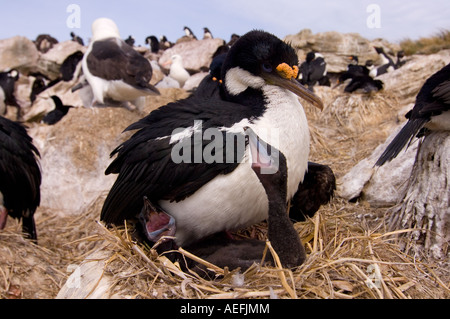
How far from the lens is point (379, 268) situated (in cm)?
190

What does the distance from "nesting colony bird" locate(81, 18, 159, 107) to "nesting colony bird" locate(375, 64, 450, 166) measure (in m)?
3.73

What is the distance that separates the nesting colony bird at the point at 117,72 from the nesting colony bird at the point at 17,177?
1.69m

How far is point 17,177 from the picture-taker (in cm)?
450

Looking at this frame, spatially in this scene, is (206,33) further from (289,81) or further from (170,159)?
(170,159)

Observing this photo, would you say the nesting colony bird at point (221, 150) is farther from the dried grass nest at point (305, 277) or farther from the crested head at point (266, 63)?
the dried grass nest at point (305, 277)

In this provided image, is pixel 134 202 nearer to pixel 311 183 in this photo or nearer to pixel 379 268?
pixel 311 183

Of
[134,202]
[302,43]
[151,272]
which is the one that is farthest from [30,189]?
[302,43]

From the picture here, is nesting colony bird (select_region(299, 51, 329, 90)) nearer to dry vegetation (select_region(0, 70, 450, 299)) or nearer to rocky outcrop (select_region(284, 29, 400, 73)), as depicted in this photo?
rocky outcrop (select_region(284, 29, 400, 73))

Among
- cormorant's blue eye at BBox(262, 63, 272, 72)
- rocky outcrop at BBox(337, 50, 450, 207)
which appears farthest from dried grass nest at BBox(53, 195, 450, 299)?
rocky outcrop at BBox(337, 50, 450, 207)

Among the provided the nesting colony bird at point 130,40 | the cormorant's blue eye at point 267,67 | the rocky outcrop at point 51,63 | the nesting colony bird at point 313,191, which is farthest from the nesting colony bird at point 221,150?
the nesting colony bird at point 130,40

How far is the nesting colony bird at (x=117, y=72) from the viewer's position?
231 inches

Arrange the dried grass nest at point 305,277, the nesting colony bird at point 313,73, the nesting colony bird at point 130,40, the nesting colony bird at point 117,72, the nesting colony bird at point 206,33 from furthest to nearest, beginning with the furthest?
the nesting colony bird at point 206,33
the nesting colony bird at point 130,40
the nesting colony bird at point 313,73
the nesting colony bird at point 117,72
the dried grass nest at point 305,277

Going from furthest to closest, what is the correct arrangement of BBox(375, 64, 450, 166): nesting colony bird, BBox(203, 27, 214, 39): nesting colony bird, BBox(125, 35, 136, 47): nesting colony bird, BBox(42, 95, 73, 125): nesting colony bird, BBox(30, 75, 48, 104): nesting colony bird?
BBox(203, 27, 214, 39): nesting colony bird < BBox(125, 35, 136, 47): nesting colony bird < BBox(30, 75, 48, 104): nesting colony bird < BBox(42, 95, 73, 125): nesting colony bird < BBox(375, 64, 450, 166): nesting colony bird

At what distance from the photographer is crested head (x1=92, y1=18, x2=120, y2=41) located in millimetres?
7082
